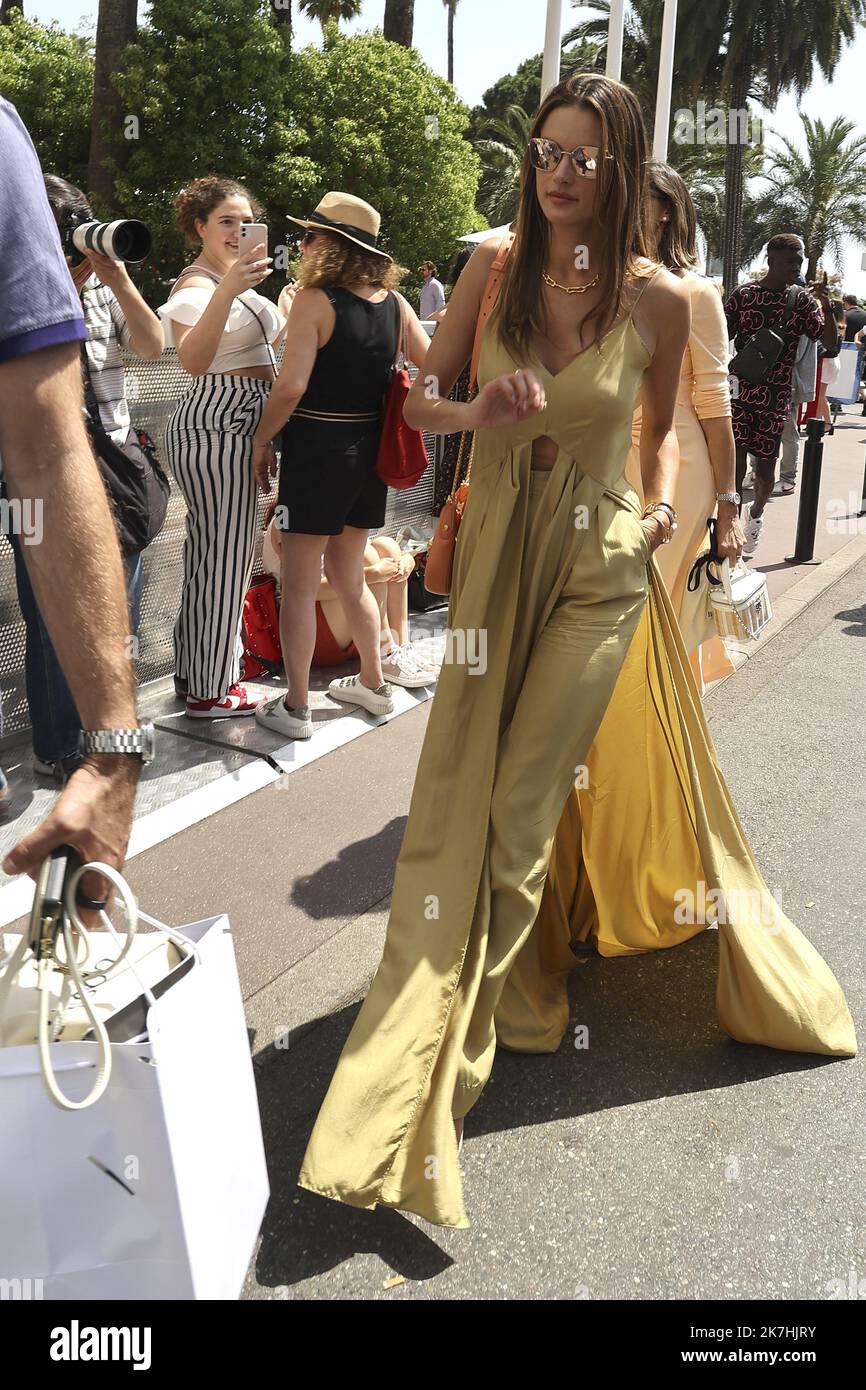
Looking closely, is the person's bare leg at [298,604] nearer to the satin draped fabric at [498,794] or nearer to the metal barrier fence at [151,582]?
the metal barrier fence at [151,582]

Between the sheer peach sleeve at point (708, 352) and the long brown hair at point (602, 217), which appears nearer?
the long brown hair at point (602, 217)

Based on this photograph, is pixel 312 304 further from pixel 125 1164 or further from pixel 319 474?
pixel 125 1164

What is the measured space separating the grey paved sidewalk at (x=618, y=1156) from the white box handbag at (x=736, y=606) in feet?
3.01

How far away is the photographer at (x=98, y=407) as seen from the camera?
427cm

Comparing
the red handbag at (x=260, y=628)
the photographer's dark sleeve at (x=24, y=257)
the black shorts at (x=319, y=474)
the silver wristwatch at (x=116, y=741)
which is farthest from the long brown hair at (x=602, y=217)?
the red handbag at (x=260, y=628)

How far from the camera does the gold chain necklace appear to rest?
9.19 feet

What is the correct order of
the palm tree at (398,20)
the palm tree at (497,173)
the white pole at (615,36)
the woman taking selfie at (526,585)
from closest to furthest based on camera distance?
1. the woman taking selfie at (526,585)
2. the white pole at (615,36)
3. the palm tree at (398,20)
4. the palm tree at (497,173)

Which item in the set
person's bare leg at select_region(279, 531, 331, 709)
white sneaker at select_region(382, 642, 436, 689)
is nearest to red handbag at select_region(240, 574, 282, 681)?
white sneaker at select_region(382, 642, 436, 689)

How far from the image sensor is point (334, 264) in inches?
185

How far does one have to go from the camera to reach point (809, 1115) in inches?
114
